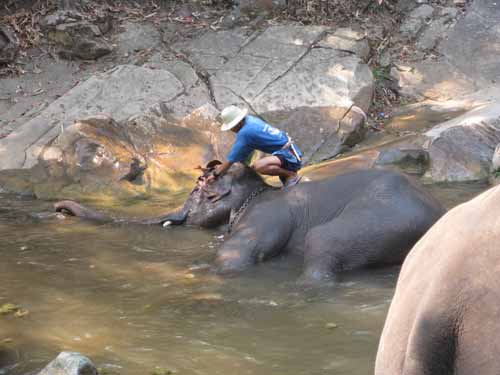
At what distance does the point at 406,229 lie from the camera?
627cm

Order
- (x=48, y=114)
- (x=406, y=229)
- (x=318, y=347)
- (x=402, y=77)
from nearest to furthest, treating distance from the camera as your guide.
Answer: (x=318, y=347), (x=406, y=229), (x=48, y=114), (x=402, y=77)

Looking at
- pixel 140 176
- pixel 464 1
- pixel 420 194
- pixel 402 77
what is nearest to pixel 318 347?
pixel 420 194

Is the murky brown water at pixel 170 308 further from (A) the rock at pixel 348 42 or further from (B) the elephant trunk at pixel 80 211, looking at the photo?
(A) the rock at pixel 348 42

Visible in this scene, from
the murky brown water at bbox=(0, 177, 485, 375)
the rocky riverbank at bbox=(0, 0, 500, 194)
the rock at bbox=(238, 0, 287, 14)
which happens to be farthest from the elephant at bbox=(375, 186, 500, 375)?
the rock at bbox=(238, 0, 287, 14)

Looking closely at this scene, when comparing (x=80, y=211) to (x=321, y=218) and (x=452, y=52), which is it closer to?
(x=321, y=218)

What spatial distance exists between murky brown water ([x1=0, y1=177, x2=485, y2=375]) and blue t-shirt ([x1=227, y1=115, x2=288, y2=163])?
2.67 feet

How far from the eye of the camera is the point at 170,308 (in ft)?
18.9

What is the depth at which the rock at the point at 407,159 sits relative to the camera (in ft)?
30.5

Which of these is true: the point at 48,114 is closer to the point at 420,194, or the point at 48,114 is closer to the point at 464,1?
the point at 420,194

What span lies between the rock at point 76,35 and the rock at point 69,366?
8816 millimetres

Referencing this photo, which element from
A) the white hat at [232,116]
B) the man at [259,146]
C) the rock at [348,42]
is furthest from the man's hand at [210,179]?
the rock at [348,42]

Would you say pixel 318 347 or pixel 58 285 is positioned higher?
pixel 318 347

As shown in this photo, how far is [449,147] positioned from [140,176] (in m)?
3.66

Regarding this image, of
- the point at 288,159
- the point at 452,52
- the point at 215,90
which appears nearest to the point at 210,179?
the point at 288,159
